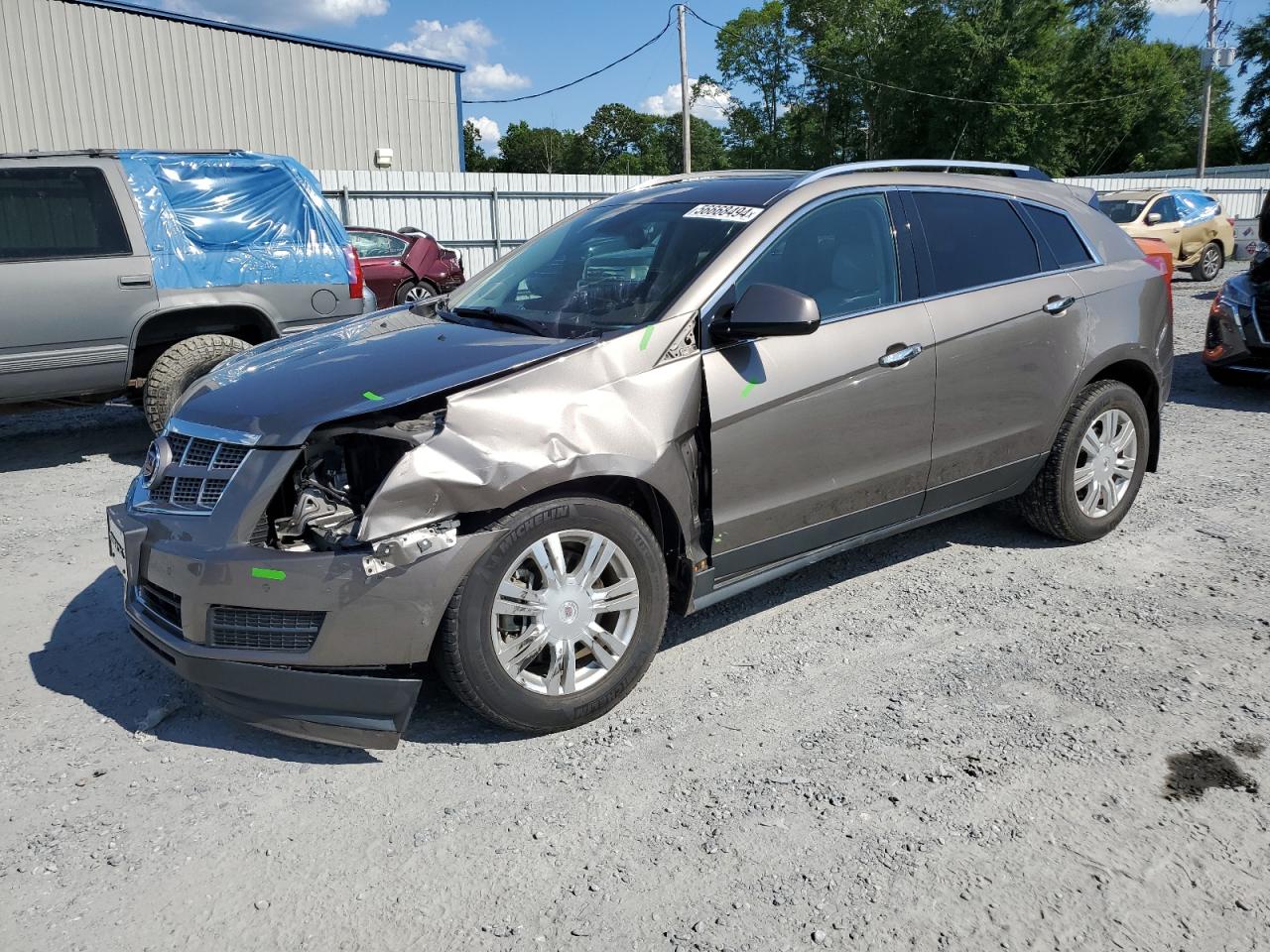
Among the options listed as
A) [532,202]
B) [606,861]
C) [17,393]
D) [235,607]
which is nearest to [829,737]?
[606,861]

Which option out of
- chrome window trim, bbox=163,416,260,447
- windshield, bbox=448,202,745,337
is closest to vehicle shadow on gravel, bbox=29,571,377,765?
chrome window trim, bbox=163,416,260,447

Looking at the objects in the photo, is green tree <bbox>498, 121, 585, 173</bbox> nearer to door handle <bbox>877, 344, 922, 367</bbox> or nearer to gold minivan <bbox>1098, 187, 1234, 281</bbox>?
gold minivan <bbox>1098, 187, 1234, 281</bbox>

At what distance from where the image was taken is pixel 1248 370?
8391 mm

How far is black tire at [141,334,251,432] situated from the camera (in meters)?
6.47

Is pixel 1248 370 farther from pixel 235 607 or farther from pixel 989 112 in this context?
pixel 989 112

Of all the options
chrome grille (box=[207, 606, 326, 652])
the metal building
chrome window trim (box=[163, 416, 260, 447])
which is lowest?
chrome grille (box=[207, 606, 326, 652])

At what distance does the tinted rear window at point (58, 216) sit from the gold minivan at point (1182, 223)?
53.3 ft

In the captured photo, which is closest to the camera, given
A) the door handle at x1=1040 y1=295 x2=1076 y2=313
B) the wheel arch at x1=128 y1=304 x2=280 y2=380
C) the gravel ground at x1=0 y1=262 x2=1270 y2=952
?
the gravel ground at x1=0 y1=262 x2=1270 y2=952

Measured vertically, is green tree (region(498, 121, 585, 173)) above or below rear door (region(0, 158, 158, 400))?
above

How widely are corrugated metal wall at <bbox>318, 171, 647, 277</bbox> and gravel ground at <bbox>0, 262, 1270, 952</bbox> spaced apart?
16.3m

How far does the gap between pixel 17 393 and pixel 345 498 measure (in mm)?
4584

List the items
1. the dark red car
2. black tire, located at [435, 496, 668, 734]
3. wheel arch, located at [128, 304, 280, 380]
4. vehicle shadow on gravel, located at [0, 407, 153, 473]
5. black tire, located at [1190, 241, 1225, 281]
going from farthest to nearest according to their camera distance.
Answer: black tire, located at [1190, 241, 1225, 281] < the dark red car < vehicle shadow on gravel, located at [0, 407, 153, 473] < wheel arch, located at [128, 304, 280, 380] < black tire, located at [435, 496, 668, 734]

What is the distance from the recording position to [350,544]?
2852 mm

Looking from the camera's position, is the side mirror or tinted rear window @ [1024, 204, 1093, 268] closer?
the side mirror
